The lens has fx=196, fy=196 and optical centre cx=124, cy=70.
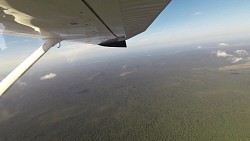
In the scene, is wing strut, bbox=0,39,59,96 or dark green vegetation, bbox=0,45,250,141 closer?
wing strut, bbox=0,39,59,96

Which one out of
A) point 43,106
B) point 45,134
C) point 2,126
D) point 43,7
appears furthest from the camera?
point 43,106

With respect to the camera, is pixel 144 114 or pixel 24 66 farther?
pixel 144 114

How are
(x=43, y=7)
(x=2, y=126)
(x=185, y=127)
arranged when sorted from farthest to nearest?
(x=2, y=126)
(x=185, y=127)
(x=43, y=7)

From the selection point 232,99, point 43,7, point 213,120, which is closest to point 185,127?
point 213,120

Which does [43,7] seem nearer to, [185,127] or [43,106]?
[185,127]

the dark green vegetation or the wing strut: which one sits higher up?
the wing strut

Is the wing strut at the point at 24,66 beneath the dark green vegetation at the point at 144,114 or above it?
above

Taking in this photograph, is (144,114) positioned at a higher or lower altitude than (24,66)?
lower

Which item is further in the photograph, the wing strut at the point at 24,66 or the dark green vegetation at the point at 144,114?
the dark green vegetation at the point at 144,114
